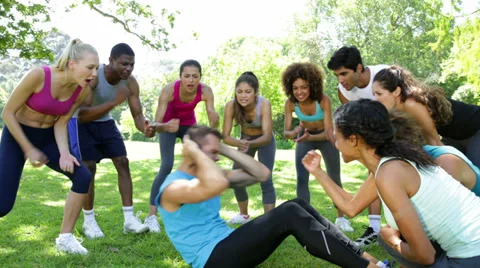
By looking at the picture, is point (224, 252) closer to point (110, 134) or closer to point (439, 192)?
point (439, 192)

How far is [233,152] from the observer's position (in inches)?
137

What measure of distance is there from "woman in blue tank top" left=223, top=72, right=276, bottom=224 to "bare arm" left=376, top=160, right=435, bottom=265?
268 centimetres

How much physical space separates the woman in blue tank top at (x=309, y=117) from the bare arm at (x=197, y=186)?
7.88 feet

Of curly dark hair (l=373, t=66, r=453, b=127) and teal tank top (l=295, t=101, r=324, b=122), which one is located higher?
curly dark hair (l=373, t=66, r=453, b=127)

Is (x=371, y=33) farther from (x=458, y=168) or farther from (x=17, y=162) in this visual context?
(x=17, y=162)

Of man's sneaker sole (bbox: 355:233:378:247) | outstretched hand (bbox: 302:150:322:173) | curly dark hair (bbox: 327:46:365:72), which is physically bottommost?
man's sneaker sole (bbox: 355:233:378:247)

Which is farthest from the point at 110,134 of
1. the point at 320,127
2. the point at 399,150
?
the point at 399,150

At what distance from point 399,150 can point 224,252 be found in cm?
128

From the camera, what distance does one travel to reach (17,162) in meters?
3.94

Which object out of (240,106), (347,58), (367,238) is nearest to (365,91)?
(347,58)

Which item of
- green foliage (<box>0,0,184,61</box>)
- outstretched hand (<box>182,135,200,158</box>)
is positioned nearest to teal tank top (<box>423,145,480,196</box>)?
outstretched hand (<box>182,135,200,158</box>)

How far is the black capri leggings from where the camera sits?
3828mm

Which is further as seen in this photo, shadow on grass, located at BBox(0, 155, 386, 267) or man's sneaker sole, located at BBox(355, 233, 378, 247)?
man's sneaker sole, located at BBox(355, 233, 378, 247)

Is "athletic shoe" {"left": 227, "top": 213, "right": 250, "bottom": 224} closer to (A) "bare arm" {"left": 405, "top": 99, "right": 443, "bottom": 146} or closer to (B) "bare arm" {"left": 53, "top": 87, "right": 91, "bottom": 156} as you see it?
(B) "bare arm" {"left": 53, "top": 87, "right": 91, "bottom": 156}
